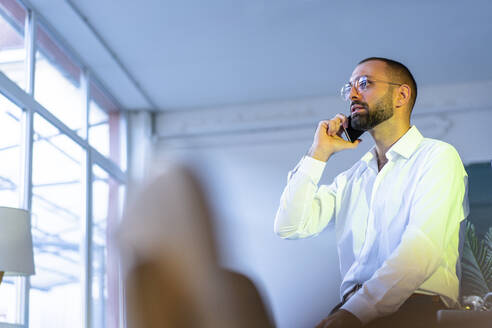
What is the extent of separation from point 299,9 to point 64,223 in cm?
260

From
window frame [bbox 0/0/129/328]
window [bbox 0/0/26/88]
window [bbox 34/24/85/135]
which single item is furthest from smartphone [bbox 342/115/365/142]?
window [bbox 34/24/85/135]

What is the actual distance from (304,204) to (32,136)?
10.5 feet

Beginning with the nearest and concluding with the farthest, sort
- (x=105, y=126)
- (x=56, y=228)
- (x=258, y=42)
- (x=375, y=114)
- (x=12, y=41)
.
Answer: (x=375, y=114) < (x=12, y=41) < (x=56, y=228) < (x=258, y=42) < (x=105, y=126)

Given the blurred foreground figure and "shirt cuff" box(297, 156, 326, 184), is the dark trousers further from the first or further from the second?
the blurred foreground figure

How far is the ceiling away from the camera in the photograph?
504 cm

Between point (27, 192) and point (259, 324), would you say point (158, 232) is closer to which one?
point (259, 324)

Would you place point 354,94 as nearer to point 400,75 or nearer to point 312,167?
point 400,75

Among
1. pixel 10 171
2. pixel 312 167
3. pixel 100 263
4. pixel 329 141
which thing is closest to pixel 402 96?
pixel 329 141

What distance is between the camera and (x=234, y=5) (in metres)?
4.98

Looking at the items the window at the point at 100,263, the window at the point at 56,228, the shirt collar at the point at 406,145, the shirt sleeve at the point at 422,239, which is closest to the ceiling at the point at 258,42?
the window at the point at 56,228

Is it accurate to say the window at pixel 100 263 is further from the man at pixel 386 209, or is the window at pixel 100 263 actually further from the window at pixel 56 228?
the man at pixel 386 209

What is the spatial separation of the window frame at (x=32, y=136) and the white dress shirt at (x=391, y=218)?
2.04 metres

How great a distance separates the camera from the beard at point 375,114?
1.98 meters

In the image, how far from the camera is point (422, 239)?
1.58m
